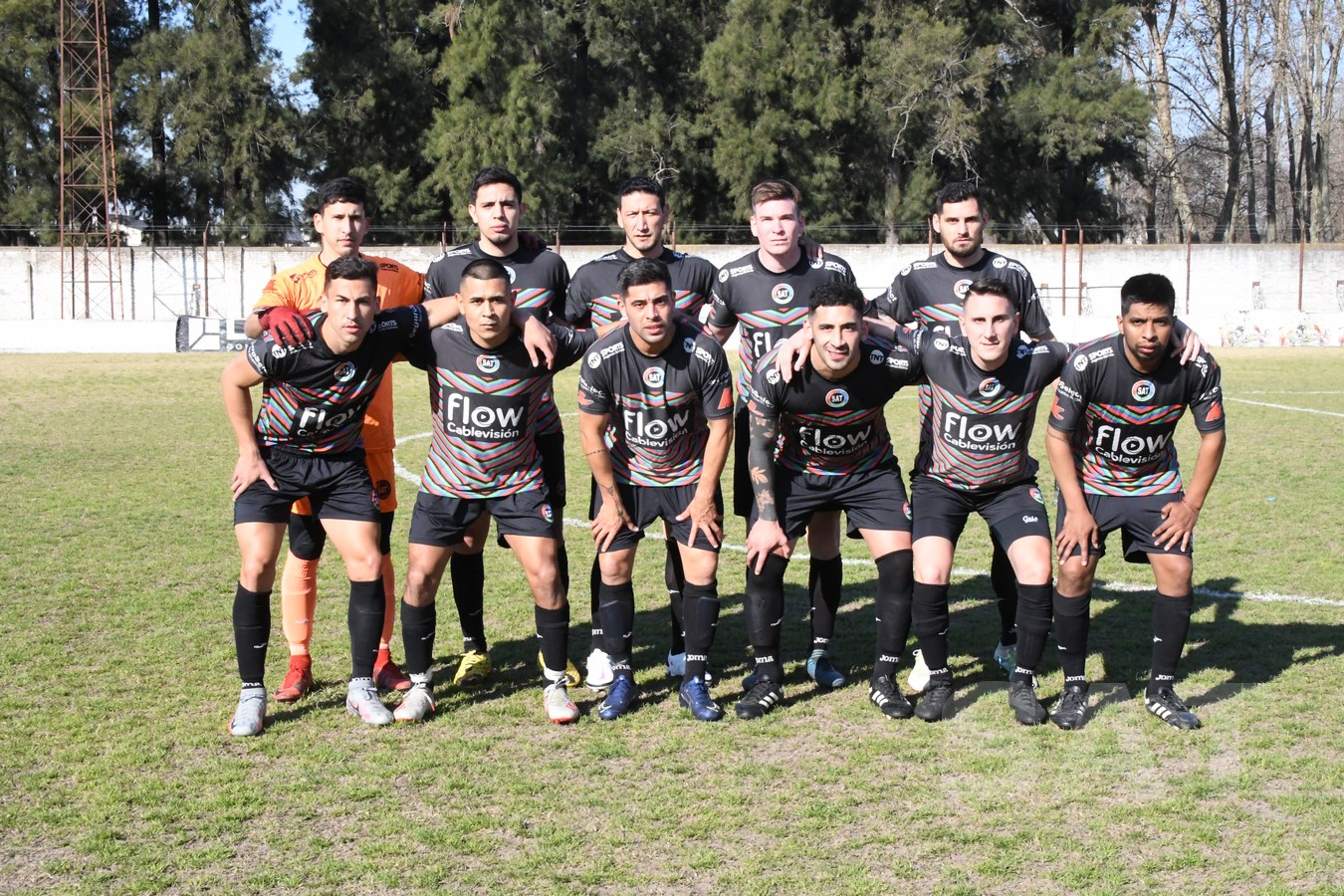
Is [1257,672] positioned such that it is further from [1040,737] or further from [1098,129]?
[1098,129]

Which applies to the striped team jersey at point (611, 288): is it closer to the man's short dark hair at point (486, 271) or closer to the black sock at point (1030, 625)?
the man's short dark hair at point (486, 271)

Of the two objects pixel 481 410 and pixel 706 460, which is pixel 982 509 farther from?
pixel 481 410

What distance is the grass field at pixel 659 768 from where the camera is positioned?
387 cm

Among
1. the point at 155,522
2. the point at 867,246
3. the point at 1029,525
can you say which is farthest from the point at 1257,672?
the point at 867,246

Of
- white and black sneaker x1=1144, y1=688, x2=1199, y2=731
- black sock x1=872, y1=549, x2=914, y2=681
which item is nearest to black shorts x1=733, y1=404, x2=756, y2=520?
black sock x1=872, y1=549, x2=914, y2=681

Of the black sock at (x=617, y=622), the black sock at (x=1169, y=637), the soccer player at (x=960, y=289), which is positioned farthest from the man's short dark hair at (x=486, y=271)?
the black sock at (x=1169, y=637)

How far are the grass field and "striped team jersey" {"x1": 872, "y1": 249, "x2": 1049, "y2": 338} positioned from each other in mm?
1665

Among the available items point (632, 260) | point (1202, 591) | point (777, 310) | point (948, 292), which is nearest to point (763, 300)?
point (777, 310)

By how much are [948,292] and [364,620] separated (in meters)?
3.05

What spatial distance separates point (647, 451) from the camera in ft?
18.0

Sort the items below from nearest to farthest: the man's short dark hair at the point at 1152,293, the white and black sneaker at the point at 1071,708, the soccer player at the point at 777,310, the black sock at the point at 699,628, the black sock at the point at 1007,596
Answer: the man's short dark hair at the point at 1152,293, the white and black sneaker at the point at 1071,708, the black sock at the point at 699,628, the soccer player at the point at 777,310, the black sock at the point at 1007,596

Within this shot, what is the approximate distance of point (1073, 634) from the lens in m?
5.33

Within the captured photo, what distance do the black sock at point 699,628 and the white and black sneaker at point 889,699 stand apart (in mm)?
742

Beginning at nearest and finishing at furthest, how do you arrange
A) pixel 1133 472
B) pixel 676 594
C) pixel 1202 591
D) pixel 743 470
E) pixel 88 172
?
pixel 1133 472 → pixel 743 470 → pixel 676 594 → pixel 1202 591 → pixel 88 172
